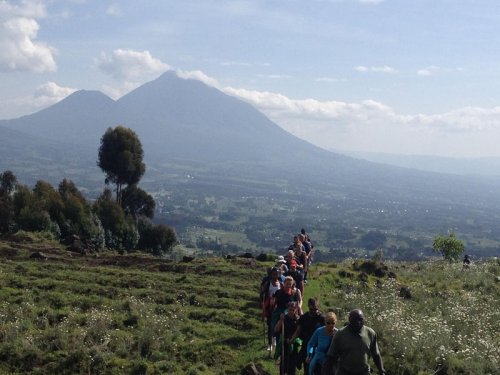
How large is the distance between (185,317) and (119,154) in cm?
3817

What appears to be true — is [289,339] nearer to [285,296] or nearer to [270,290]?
[285,296]

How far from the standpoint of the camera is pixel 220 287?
22250 mm

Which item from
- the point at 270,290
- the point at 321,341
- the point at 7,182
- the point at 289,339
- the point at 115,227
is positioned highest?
the point at 321,341

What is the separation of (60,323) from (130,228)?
108 feet

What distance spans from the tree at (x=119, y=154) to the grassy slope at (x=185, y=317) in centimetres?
2603

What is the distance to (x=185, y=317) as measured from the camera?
17016mm

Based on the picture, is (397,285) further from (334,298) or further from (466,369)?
(466,369)

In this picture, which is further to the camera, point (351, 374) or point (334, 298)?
point (334, 298)

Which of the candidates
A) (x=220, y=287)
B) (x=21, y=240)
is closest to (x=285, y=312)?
(x=220, y=287)

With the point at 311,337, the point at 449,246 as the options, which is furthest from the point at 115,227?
the point at 311,337

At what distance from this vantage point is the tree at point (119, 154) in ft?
174

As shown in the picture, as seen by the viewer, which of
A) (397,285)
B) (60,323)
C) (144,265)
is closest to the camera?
(60,323)

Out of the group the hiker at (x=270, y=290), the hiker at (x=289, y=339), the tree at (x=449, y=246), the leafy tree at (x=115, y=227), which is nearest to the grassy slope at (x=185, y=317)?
the hiker at (x=270, y=290)

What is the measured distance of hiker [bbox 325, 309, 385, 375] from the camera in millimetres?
8980
